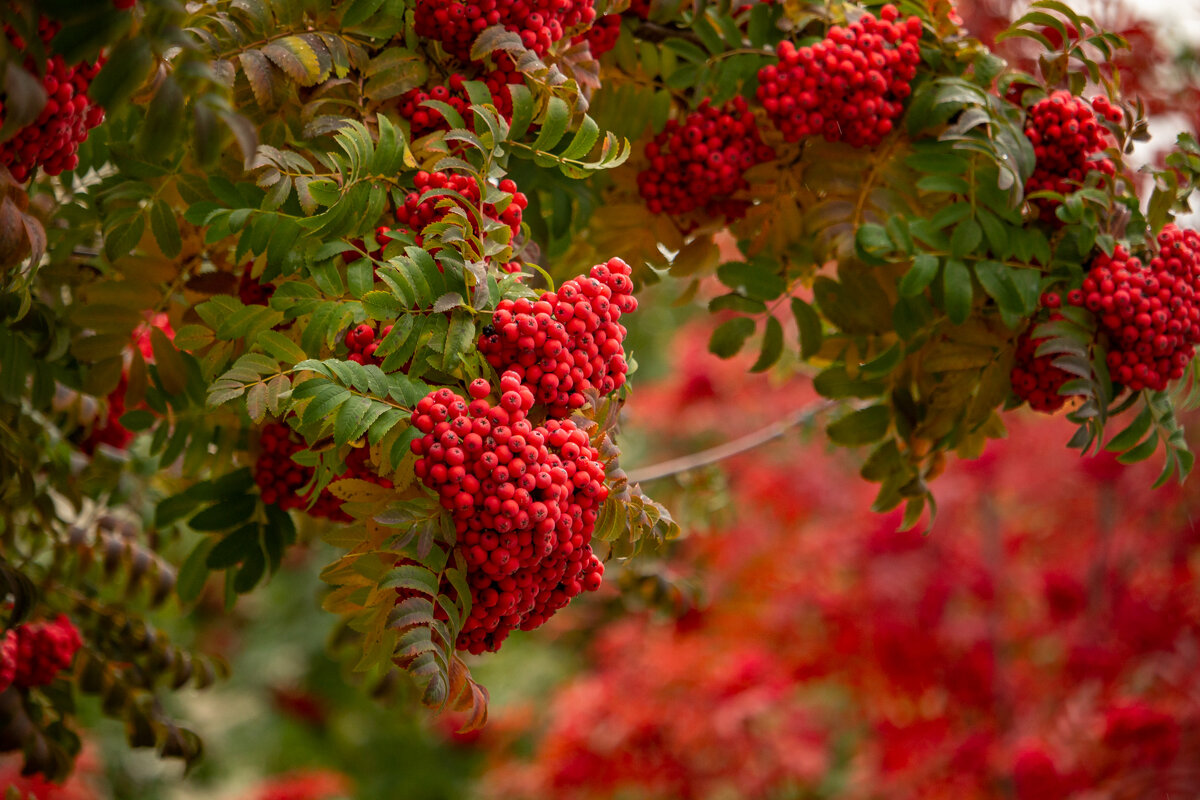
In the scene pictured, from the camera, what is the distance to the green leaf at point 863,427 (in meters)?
1.44

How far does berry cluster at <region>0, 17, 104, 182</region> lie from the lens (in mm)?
905

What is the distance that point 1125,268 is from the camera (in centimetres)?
127

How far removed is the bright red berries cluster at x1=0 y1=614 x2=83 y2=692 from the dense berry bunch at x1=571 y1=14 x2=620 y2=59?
116cm

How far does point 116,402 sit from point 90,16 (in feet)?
3.38

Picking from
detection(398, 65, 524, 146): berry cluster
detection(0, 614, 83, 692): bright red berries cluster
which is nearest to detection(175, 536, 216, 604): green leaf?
detection(0, 614, 83, 692): bright red berries cluster

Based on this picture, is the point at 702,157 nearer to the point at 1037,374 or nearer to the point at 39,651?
the point at 1037,374

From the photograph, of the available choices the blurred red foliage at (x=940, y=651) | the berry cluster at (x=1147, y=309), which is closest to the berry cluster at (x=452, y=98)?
the berry cluster at (x=1147, y=309)

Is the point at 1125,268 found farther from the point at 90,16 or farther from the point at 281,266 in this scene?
the point at 90,16

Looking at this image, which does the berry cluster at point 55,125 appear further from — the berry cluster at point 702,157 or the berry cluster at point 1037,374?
the berry cluster at point 1037,374

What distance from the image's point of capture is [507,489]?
878mm

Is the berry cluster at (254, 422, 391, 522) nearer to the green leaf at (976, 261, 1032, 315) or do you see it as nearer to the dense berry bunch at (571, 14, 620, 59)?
the dense berry bunch at (571, 14, 620, 59)

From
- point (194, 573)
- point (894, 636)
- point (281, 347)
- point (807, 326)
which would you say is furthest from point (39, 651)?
point (894, 636)

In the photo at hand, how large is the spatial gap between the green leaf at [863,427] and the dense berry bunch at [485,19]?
658mm

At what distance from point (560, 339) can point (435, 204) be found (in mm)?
216
